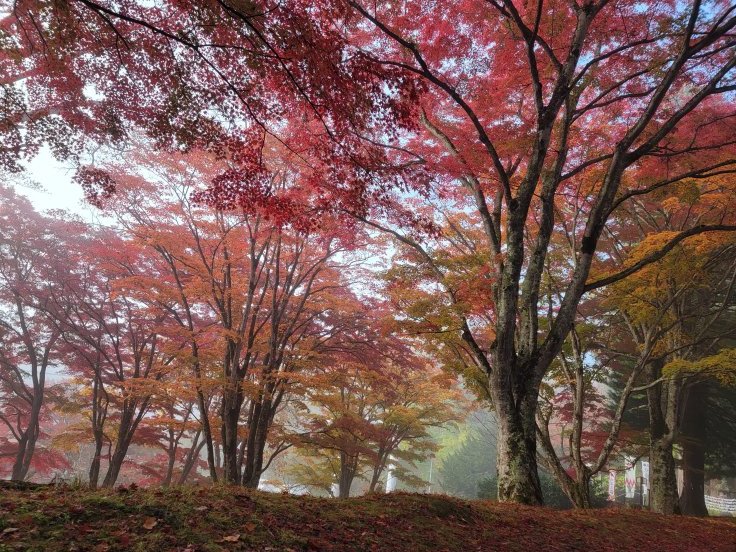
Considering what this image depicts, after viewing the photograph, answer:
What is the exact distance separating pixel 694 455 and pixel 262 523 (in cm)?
1986

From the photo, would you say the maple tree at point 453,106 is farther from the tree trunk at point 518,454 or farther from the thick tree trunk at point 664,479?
the thick tree trunk at point 664,479

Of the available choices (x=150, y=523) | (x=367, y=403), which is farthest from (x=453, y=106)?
(x=367, y=403)

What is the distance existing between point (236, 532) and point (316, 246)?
8768mm

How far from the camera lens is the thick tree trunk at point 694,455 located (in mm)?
15828

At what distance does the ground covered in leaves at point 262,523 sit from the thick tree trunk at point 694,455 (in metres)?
14.7

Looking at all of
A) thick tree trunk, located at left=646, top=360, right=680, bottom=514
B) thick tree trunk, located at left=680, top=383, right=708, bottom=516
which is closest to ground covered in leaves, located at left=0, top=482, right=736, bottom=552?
thick tree trunk, located at left=646, top=360, right=680, bottom=514

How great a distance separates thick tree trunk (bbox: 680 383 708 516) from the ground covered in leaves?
Result: 1469 centimetres

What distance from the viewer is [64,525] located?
2244mm

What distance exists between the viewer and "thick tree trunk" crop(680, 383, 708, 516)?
15.8 meters

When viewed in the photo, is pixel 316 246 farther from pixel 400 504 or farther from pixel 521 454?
pixel 400 504

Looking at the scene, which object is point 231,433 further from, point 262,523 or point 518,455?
point 262,523

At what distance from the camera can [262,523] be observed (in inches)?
111

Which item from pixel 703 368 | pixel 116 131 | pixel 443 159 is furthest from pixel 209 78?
pixel 703 368

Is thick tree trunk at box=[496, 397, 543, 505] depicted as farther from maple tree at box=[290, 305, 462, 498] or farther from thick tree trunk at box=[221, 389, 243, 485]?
thick tree trunk at box=[221, 389, 243, 485]
